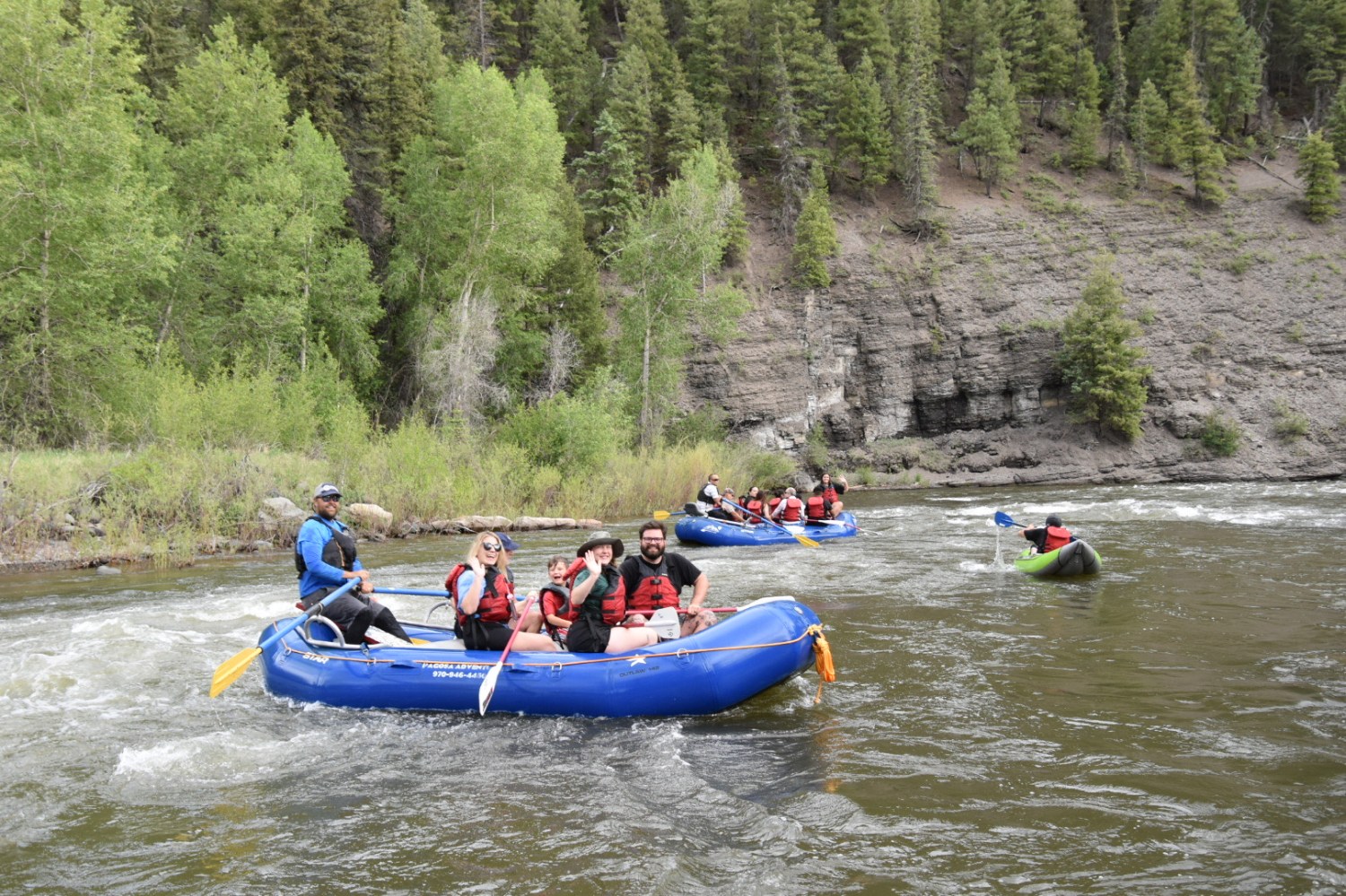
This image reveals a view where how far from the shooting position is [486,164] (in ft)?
91.5

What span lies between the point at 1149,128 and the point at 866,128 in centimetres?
1454

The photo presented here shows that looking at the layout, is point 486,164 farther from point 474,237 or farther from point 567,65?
point 567,65

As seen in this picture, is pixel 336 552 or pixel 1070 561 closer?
pixel 336 552

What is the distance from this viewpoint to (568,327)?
31.1 m

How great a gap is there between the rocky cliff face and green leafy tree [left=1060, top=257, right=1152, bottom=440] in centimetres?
87

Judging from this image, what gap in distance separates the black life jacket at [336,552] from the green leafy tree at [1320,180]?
47.7 metres

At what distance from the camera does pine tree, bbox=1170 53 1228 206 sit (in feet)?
141

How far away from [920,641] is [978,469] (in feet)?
93.1

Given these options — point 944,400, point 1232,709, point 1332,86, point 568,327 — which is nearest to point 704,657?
point 1232,709

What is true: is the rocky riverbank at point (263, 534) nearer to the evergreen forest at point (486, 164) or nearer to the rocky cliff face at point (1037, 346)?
the evergreen forest at point (486, 164)

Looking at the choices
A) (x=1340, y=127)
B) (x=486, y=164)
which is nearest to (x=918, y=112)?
(x=1340, y=127)

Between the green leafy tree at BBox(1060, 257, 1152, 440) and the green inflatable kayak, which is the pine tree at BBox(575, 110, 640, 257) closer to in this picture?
the green leafy tree at BBox(1060, 257, 1152, 440)

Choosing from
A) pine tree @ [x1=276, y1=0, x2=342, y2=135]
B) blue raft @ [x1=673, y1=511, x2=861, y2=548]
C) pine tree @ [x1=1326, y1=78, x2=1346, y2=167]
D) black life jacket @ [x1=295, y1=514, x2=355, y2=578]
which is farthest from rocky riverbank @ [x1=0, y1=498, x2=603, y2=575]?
pine tree @ [x1=1326, y1=78, x2=1346, y2=167]

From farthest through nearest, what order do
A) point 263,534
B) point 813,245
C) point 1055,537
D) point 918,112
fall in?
point 918,112
point 813,245
point 263,534
point 1055,537
